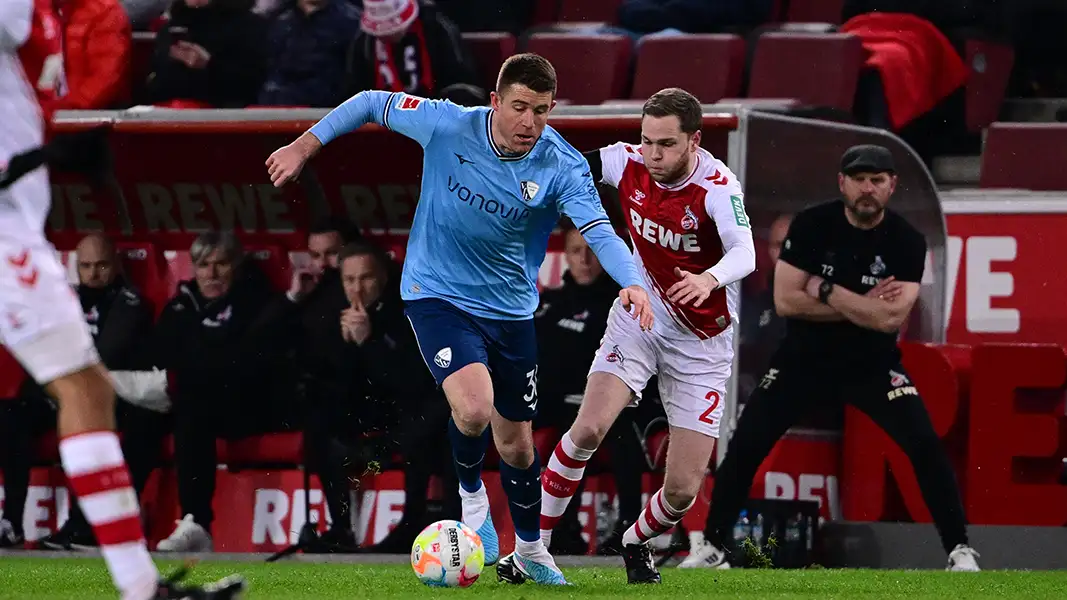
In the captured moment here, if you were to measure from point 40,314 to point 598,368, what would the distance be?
10.3ft

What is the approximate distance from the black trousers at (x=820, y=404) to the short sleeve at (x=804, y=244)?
49cm

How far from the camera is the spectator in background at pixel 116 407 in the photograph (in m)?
10.4

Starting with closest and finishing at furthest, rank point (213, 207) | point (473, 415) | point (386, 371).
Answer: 1. point (473, 415)
2. point (386, 371)
3. point (213, 207)

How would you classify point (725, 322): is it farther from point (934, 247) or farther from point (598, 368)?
point (934, 247)

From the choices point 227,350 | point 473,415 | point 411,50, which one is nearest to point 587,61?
point 411,50

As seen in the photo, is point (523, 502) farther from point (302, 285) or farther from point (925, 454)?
point (302, 285)

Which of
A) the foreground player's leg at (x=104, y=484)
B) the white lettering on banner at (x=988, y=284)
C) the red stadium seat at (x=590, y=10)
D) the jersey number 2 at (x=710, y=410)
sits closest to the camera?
the foreground player's leg at (x=104, y=484)

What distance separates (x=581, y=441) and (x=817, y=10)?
579 centimetres

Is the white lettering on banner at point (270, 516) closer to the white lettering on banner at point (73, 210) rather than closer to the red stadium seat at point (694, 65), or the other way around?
the white lettering on banner at point (73, 210)

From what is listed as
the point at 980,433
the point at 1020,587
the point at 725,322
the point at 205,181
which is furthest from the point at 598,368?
the point at 205,181

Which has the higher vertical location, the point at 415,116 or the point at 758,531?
the point at 415,116

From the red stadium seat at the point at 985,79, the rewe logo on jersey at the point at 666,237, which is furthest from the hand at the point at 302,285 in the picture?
the red stadium seat at the point at 985,79

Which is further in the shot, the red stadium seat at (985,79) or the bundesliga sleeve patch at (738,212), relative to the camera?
the red stadium seat at (985,79)

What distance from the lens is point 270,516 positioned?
10422 millimetres
